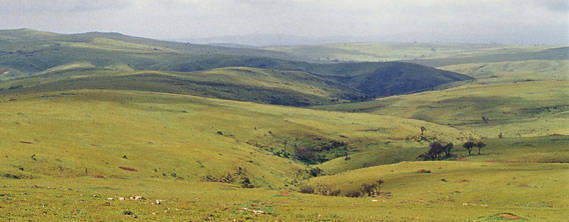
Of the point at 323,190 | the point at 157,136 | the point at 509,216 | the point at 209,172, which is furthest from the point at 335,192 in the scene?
the point at 157,136

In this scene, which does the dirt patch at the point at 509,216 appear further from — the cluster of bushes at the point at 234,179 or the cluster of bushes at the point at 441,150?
the cluster of bushes at the point at 441,150

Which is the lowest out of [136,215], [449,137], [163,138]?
[449,137]

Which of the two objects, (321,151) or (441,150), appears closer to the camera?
(441,150)

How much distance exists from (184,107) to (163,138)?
70935 mm

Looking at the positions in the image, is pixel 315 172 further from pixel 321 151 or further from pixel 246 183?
pixel 246 183

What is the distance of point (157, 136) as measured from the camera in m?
113

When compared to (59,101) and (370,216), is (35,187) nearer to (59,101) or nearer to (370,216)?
(370,216)

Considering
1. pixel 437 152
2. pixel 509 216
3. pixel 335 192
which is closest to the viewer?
pixel 509 216

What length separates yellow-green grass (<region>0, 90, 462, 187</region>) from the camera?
235 feet

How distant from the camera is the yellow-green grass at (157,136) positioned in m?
71.8

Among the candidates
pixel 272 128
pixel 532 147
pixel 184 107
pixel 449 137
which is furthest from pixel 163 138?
pixel 449 137

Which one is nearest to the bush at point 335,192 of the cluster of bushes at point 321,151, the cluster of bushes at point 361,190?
the cluster of bushes at point 361,190

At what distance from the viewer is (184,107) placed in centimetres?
18175

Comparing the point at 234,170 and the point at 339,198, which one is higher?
the point at 339,198
